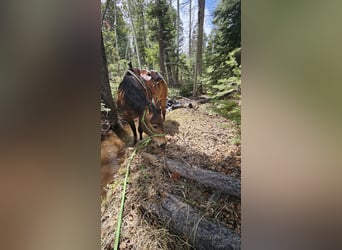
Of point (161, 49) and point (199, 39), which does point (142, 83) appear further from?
point (199, 39)

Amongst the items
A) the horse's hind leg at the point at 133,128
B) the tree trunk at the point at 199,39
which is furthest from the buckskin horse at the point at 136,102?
the tree trunk at the point at 199,39

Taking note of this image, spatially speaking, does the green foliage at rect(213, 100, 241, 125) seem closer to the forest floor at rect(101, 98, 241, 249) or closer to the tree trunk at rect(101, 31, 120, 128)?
the forest floor at rect(101, 98, 241, 249)

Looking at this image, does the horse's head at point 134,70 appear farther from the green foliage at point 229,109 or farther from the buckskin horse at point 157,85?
the green foliage at point 229,109

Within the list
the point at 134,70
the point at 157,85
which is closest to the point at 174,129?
the point at 157,85

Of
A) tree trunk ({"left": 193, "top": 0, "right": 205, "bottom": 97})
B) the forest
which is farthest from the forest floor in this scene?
tree trunk ({"left": 193, "top": 0, "right": 205, "bottom": 97})

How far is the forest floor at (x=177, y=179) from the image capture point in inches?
44.2

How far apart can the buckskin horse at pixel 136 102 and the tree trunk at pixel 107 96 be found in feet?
0.11

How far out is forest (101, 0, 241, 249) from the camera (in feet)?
3.68

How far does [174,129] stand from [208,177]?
265 millimetres
